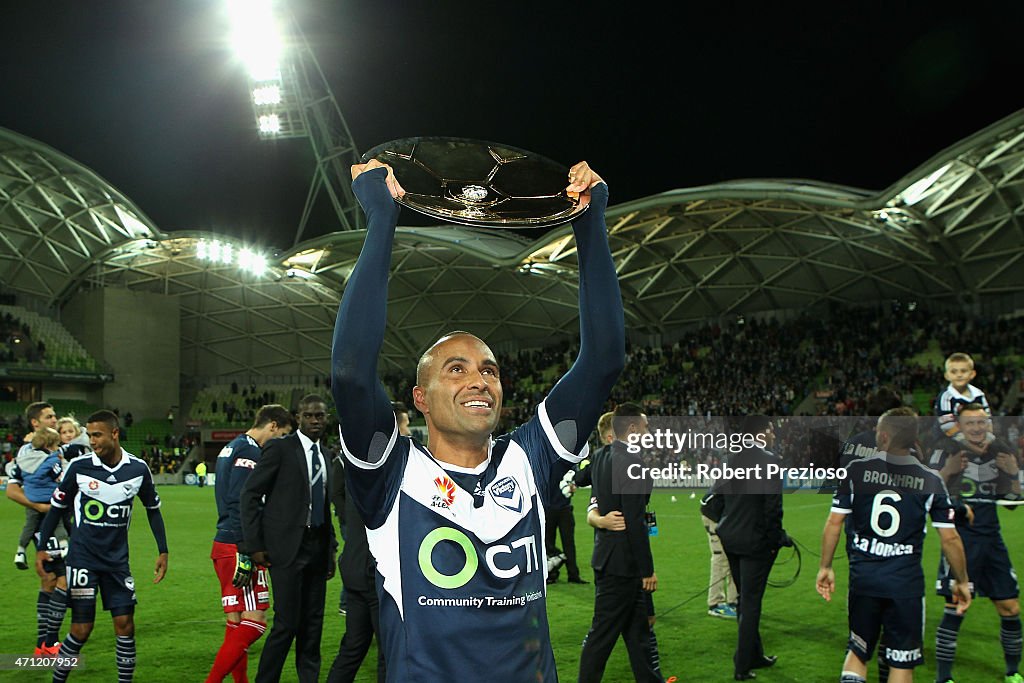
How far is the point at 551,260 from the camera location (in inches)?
1607

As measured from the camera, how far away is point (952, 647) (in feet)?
21.9

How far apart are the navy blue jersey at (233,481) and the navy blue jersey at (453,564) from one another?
4841 millimetres

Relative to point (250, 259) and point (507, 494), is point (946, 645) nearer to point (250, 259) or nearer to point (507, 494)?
point (507, 494)

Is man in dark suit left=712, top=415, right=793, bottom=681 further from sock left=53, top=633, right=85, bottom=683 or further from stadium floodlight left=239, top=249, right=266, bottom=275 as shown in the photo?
stadium floodlight left=239, top=249, right=266, bottom=275

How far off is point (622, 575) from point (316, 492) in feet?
7.42

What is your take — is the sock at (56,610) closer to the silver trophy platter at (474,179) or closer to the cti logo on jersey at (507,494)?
the silver trophy platter at (474,179)

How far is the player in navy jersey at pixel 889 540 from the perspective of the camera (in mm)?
5273

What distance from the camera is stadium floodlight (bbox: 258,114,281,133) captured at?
43688 mm

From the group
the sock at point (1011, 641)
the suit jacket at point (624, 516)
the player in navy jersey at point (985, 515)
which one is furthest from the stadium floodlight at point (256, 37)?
the sock at point (1011, 641)

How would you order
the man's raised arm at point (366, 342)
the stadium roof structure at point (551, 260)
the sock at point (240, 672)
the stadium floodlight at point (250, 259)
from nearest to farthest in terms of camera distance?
1. the man's raised arm at point (366, 342)
2. the sock at point (240, 672)
3. the stadium roof structure at point (551, 260)
4. the stadium floodlight at point (250, 259)

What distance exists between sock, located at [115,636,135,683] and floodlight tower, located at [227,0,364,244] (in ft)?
119

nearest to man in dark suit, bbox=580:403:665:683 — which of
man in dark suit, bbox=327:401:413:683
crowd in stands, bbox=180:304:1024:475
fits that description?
man in dark suit, bbox=327:401:413:683

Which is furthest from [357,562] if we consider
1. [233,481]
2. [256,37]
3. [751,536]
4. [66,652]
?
[256,37]

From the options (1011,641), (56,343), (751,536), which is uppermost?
(56,343)
